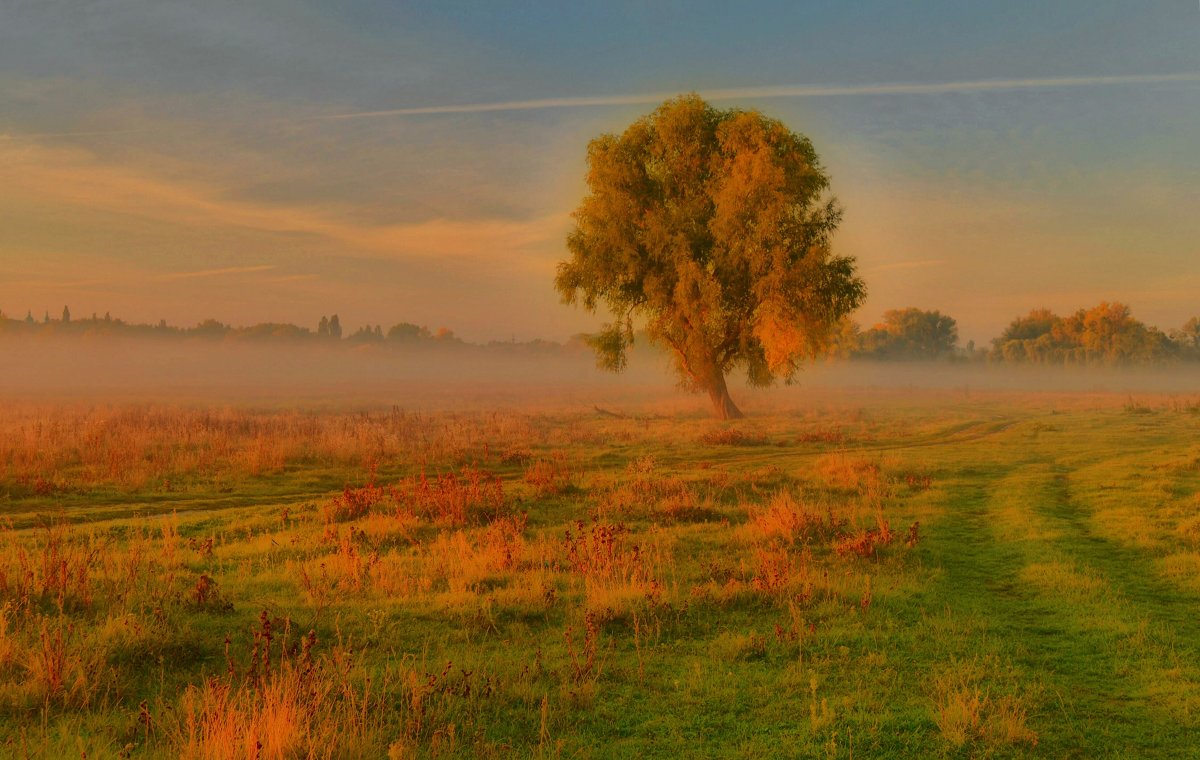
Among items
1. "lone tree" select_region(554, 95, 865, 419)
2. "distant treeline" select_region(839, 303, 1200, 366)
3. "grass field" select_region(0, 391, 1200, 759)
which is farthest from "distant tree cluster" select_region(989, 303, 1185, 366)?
"grass field" select_region(0, 391, 1200, 759)

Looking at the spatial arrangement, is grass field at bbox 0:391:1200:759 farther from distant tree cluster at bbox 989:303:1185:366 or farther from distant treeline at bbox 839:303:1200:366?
distant tree cluster at bbox 989:303:1185:366

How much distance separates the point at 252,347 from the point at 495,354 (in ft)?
184

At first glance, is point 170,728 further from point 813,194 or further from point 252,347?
point 252,347

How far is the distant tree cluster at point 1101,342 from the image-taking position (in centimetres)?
12012

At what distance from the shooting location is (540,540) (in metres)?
14.1

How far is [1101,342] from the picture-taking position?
12156 cm

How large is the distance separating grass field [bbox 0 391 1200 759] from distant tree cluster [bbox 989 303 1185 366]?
115m

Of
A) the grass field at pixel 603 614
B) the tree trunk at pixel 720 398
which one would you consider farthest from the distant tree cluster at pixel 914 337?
the grass field at pixel 603 614

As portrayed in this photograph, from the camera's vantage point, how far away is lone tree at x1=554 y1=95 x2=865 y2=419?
4016 cm

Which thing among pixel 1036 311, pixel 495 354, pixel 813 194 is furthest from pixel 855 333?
pixel 813 194

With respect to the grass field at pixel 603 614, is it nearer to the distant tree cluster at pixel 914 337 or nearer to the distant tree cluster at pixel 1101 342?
the distant tree cluster at pixel 1101 342

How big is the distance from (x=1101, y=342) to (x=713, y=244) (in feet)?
352

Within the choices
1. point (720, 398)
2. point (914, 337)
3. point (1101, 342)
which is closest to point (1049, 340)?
point (1101, 342)

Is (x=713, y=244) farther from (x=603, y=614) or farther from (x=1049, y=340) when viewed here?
(x=1049, y=340)
